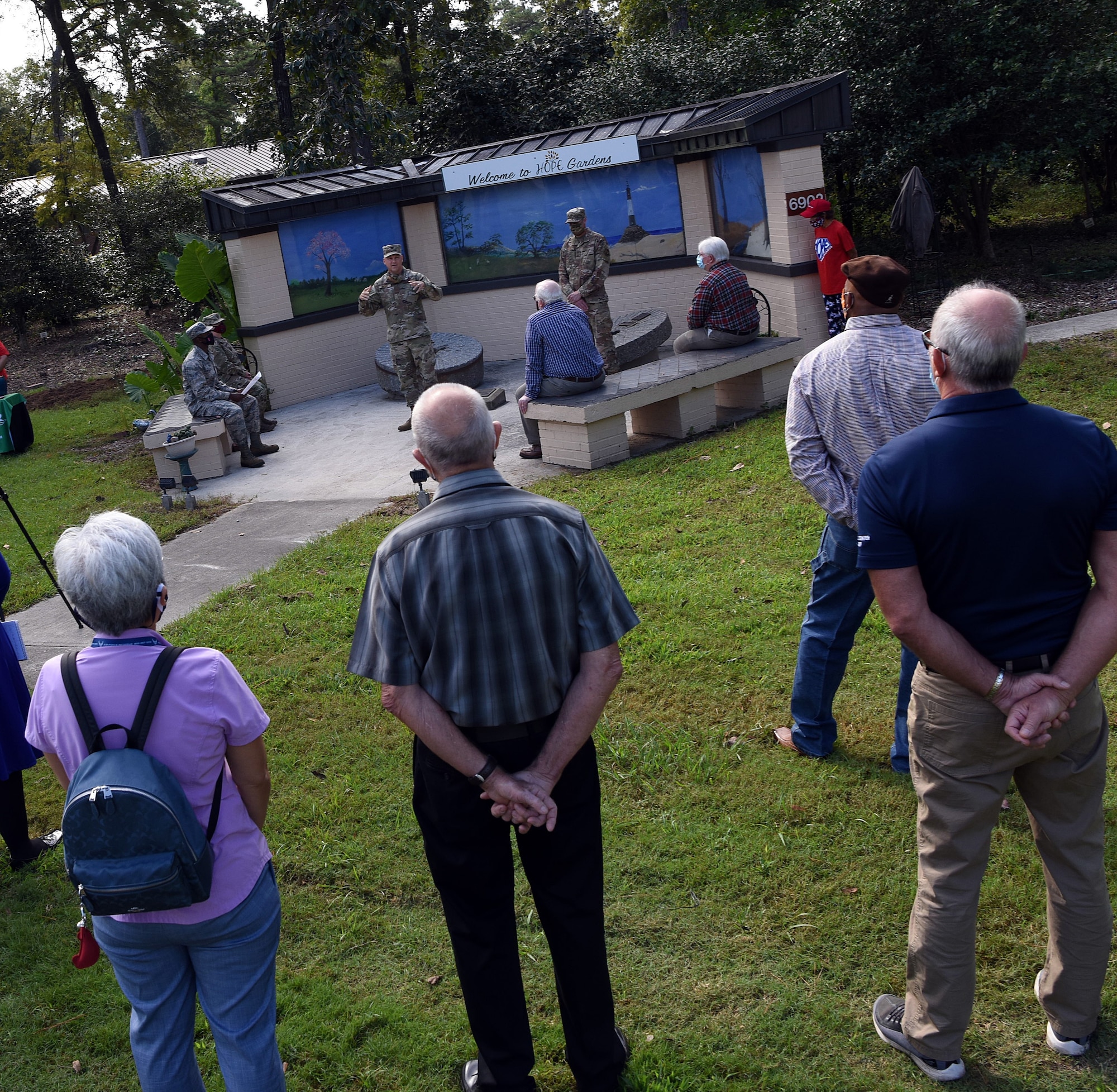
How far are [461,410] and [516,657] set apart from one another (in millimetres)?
661

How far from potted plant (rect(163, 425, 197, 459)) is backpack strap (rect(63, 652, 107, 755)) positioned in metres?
8.44

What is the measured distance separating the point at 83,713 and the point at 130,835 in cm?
31

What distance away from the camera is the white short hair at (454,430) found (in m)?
2.77

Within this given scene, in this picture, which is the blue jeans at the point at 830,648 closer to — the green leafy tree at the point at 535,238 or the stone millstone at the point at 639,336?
the stone millstone at the point at 639,336

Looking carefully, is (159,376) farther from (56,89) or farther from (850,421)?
(56,89)

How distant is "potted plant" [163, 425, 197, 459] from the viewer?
34.6 ft

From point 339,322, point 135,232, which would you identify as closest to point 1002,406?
point 339,322

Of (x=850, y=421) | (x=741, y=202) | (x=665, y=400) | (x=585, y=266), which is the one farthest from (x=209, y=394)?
(x=850, y=421)

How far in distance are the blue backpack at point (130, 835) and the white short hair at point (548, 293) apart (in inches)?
283

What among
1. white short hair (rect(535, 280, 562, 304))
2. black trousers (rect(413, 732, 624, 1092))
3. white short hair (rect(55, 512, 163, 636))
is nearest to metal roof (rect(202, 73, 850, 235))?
white short hair (rect(535, 280, 562, 304))

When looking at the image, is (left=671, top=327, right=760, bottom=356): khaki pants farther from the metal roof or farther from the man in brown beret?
the man in brown beret

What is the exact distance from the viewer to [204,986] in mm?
2715

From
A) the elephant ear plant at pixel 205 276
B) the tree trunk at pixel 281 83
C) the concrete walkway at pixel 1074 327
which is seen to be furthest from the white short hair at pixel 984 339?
the tree trunk at pixel 281 83

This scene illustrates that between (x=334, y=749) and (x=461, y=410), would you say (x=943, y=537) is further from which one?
(x=334, y=749)
